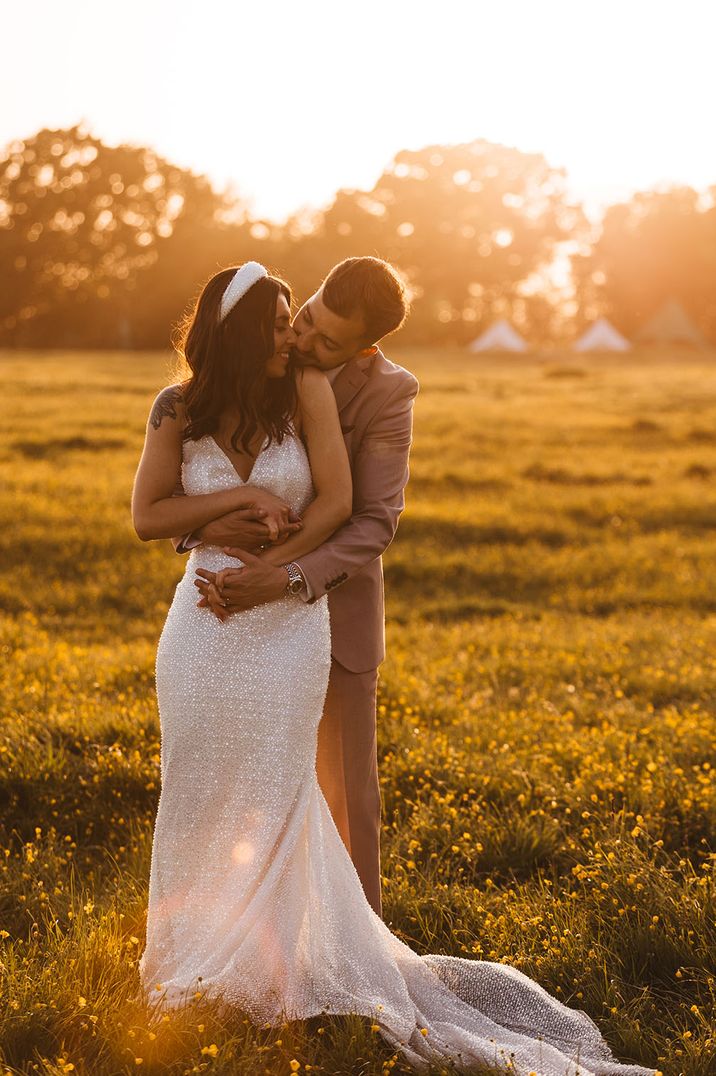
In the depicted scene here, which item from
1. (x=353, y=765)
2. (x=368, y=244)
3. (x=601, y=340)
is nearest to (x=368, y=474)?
(x=353, y=765)

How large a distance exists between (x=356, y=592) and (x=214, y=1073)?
183 centimetres

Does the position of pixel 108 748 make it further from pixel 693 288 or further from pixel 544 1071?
pixel 693 288

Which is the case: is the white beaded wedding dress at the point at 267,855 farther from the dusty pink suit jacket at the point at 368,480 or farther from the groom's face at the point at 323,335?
the groom's face at the point at 323,335

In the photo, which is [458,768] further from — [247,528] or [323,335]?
[323,335]

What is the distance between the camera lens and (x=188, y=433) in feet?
13.6

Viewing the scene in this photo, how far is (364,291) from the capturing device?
13.5 feet

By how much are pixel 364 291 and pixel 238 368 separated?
55 cm

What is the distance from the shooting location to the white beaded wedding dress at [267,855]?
4129 mm

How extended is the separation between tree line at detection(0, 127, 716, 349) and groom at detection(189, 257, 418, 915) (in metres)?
54.3

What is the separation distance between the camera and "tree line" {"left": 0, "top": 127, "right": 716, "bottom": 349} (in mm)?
66938

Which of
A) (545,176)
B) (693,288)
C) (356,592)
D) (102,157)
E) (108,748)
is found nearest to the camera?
(356,592)

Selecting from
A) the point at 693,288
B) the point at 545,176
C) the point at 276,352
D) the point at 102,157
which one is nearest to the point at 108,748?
the point at 276,352

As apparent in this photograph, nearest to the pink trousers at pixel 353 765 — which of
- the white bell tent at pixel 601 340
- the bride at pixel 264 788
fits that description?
the bride at pixel 264 788

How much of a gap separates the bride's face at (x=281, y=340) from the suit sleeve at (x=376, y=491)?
0.53m
